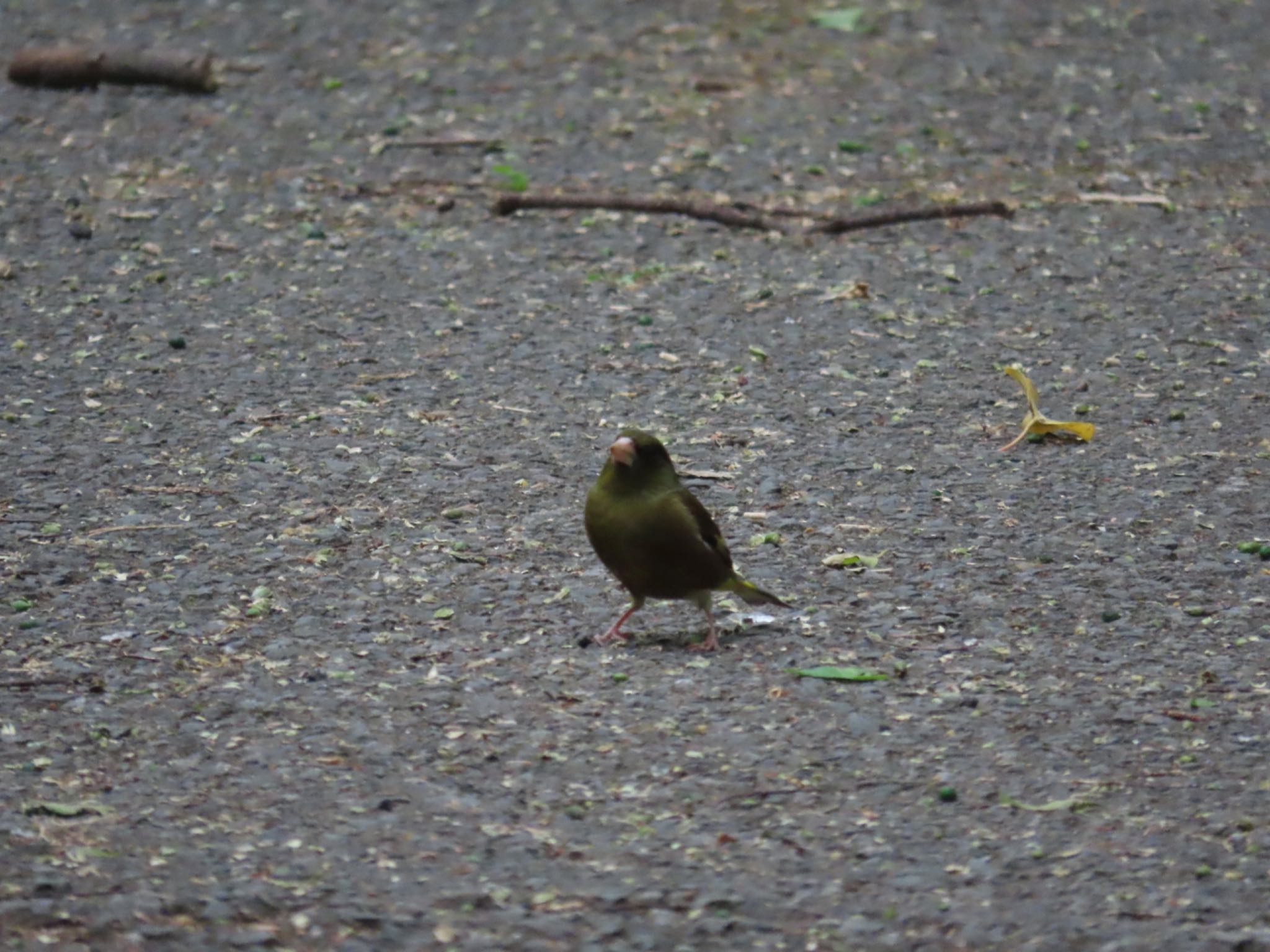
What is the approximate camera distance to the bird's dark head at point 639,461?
12.9 feet

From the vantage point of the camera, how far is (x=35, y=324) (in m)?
6.38

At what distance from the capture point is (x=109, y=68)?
8.79 m

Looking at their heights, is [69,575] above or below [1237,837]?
below

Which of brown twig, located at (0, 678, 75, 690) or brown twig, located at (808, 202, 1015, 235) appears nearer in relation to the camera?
brown twig, located at (0, 678, 75, 690)

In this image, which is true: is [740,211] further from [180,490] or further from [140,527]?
[140,527]

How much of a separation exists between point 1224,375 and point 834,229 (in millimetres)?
1958

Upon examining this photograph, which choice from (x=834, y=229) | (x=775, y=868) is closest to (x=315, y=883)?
(x=775, y=868)

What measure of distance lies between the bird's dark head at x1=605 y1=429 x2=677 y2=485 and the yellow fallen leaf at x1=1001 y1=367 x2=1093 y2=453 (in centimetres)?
183

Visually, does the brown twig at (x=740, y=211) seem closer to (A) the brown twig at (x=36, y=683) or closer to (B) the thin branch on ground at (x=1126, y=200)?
(B) the thin branch on ground at (x=1126, y=200)

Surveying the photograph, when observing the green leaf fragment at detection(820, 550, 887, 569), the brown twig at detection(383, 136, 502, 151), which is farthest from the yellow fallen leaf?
the brown twig at detection(383, 136, 502, 151)

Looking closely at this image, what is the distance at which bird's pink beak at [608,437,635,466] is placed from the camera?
3.92 m

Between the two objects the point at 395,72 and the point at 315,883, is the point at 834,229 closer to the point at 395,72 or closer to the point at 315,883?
the point at 395,72

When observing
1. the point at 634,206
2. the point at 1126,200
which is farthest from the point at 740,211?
the point at 1126,200

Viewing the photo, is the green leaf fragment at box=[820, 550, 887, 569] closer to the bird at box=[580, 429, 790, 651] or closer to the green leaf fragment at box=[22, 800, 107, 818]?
the bird at box=[580, 429, 790, 651]
